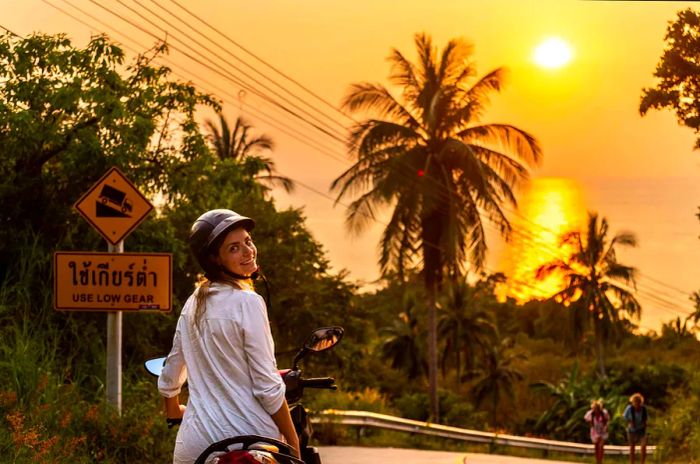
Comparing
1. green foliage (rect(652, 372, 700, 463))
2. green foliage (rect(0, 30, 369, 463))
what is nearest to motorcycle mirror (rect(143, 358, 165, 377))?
green foliage (rect(0, 30, 369, 463))

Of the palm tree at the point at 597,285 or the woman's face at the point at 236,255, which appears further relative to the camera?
the palm tree at the point at 597,285

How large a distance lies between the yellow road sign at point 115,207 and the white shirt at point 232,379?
8188 millimetres

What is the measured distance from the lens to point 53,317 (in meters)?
15.1

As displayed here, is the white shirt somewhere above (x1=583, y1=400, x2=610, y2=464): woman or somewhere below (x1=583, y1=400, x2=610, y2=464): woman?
above

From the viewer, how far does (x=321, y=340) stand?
176 inches

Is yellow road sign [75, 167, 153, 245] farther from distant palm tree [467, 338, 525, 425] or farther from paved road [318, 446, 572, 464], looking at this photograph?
distant palm tree [467, 338, 525, 425]

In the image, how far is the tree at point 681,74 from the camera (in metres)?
16.7

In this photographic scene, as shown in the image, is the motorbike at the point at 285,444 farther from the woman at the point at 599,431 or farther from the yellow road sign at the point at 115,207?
the woman at the point at 599,431

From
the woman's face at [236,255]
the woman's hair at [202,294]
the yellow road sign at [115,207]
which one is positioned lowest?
the woman's hair at [202,294]

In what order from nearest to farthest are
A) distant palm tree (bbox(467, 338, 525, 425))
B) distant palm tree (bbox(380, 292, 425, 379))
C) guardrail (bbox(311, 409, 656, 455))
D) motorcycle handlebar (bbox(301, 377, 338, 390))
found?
motorcycle handlebar (bbox(301, 377, 338, 390))
guardrail (bbox(311, 409, 656, 455))
distant palm tree (bbox(467, 338, 525, 425))
distant palm tree (bbox(380, 292, 425, 379))

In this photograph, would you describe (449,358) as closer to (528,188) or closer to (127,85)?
(528,188)

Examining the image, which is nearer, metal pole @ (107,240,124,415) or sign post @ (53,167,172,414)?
sign post @ (53,167,172,414)

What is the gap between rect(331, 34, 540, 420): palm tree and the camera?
46031 mm

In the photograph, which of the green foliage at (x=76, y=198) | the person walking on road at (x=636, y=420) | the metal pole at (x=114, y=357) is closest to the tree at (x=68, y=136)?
the green foliage at (x=76, y=198)
